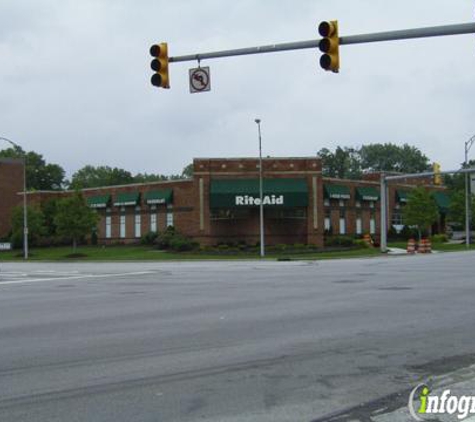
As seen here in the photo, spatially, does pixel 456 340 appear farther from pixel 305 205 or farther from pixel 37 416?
pixel 305 205

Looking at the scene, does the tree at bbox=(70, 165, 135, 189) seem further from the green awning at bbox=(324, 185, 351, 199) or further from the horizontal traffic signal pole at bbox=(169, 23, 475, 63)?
the horizontal traffic signal pole at bbox=(169, 23, 475, 63)

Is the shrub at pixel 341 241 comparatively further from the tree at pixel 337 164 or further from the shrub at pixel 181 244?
the tree at pixel 337 164

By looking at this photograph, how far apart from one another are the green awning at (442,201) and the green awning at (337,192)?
17180mm

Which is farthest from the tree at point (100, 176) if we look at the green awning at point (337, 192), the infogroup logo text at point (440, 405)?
the infogroup logo text at point (440, 405)

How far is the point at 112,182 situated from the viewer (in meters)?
106

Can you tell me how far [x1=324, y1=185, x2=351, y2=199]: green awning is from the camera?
58375 mm

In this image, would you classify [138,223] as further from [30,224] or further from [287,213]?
[287,213]

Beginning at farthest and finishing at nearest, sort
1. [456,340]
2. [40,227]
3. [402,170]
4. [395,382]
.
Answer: [402,170] < [40,227] < [456,340] < [395,382]

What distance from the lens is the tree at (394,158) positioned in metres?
135

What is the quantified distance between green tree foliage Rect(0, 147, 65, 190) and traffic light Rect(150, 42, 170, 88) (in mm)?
94435

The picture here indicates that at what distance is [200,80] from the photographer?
1590cm

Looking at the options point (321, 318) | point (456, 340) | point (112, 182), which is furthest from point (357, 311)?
point (112, 182)

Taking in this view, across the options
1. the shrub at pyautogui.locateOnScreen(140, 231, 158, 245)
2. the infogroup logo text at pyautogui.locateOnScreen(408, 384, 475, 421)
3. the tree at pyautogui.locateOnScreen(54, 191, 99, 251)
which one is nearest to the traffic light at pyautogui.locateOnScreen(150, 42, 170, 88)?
the infogroup logo text at pyautogui.locateOnScreen(408, 384, 475, 421)

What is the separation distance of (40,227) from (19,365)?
53.8 meters
